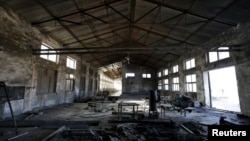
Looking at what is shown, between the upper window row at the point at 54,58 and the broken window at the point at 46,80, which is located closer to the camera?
the broken window at the point at 46,80

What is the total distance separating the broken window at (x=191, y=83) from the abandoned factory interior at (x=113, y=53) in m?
0.09

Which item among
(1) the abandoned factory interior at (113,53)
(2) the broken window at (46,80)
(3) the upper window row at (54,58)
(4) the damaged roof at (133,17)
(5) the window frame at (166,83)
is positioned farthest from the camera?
(5) the window frame at (166,83)

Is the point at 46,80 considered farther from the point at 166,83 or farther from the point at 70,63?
the point at 166,83

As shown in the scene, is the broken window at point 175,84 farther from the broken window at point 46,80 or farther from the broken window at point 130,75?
the broken window at point 46,80

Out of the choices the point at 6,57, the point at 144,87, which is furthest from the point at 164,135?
the point at 144,87

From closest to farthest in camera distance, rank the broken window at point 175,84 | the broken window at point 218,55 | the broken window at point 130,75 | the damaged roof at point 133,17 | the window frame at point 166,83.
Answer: the damaged roof at point 133,17 < the broken window at point 218,55 < the broken window at point 175,84 < the window frame at point 166,83 < the broken window at point 130,75

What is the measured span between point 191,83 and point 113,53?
7.79 m

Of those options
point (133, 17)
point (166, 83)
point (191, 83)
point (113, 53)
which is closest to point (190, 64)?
point (191, 83)

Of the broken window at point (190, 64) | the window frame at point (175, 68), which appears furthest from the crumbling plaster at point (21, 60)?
the window frame at point (175, 68)

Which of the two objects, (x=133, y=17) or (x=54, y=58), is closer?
(x=133, y=17)

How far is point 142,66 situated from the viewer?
22.5m

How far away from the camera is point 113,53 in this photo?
9.22 metres

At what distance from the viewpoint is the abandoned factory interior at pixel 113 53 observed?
516 cm

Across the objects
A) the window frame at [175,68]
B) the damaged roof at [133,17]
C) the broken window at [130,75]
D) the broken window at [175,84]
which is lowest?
the broken window at [175,84]
